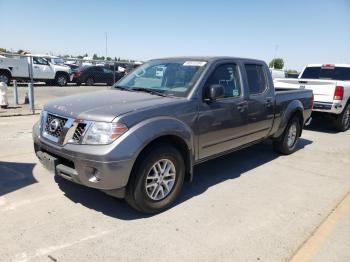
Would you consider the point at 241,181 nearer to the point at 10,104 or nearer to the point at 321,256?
the point at 321,256

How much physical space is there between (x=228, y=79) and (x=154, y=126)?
174 centimetres

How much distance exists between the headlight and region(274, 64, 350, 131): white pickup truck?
6.90 m

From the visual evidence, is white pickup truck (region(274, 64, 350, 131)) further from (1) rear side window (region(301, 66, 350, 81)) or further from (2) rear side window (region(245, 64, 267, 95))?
(2) rear side window (region(245, 64, 267, 95))

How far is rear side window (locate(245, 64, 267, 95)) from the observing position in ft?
17.4

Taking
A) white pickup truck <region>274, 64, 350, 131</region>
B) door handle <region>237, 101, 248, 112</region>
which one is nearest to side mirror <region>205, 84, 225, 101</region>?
door handle <region>237, 101, 248, 112</region>

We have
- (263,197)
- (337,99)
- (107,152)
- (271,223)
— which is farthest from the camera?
(337,99)

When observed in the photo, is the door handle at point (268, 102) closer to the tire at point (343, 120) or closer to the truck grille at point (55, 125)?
the truck grille at point (55, 125)

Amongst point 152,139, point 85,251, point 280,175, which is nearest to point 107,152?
point 152,139

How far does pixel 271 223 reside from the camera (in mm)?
3816

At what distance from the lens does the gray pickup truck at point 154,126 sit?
339cm

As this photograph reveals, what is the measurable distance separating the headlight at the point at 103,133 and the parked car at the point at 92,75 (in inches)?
739

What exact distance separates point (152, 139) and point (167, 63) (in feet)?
5.76


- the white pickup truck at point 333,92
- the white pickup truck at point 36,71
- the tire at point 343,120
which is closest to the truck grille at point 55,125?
the white pickup truck at point 333,92

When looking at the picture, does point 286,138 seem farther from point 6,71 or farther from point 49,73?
point 49,73
